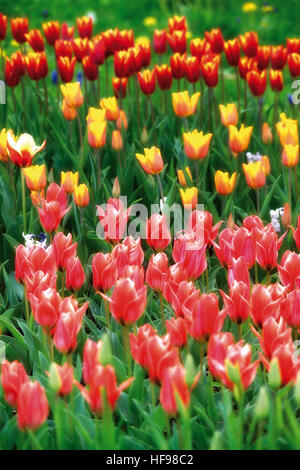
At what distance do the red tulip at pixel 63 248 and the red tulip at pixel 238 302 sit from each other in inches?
25.3

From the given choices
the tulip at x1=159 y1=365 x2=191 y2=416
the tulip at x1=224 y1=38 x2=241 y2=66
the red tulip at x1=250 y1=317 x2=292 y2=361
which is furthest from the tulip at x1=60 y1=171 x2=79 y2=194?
the tulip at x1=224 y1=38 x2=241 y2=66

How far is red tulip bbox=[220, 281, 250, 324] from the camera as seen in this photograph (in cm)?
227

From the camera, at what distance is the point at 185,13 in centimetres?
860

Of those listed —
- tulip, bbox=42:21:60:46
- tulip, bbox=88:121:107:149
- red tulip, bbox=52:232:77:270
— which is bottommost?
red tulip, bbox=52:232:77:270

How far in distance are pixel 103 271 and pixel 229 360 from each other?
0.67 metres

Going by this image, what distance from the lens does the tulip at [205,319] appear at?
6.79ft

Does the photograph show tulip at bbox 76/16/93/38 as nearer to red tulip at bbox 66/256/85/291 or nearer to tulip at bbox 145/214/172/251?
tulip at bbox 145/214/172/251

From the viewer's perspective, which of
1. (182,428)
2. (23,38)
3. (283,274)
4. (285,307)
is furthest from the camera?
(23,38)

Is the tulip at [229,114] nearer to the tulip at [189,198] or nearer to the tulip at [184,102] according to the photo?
the tulip at [184,102]

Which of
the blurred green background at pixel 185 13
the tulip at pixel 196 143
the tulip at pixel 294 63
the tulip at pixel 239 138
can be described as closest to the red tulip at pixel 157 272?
the tulip at pixel 196 143

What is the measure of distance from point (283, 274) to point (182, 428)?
837 millimetres

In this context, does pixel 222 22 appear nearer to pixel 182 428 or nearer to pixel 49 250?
pixel 49 250
